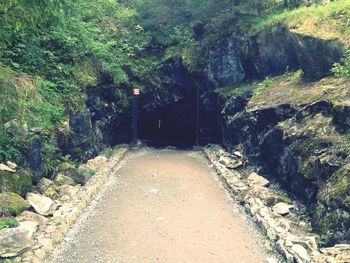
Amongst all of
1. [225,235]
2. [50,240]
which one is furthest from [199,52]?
[50,240]

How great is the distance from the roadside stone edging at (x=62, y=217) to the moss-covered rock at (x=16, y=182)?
1.17m

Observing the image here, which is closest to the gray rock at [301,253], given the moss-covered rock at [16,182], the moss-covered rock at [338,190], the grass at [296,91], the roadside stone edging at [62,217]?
the moss-covered rock at [338,190]

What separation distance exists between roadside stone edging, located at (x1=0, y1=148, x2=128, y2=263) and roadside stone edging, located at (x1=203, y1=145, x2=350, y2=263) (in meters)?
5.84

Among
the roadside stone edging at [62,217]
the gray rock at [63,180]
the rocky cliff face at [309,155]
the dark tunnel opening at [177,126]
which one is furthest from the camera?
the dark tunnel opening at [177,126]

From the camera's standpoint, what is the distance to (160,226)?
11.0 metres

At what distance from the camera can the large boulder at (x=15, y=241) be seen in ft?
27.4

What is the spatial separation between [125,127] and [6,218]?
51.3 feet

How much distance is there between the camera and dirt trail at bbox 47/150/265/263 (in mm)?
9148

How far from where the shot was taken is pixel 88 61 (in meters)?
20.7

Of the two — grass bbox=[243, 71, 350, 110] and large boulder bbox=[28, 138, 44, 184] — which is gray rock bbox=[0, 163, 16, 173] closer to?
large boulder bbox=[28, 138, 44, 184]

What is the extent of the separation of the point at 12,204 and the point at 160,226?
15.4ft

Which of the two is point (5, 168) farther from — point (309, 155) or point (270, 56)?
point (270, 56)

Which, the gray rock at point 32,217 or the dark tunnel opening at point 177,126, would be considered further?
the dark tunnel opening at point 177,126

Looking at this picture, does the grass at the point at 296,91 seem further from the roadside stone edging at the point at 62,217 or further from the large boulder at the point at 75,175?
the large boulder at the point at 75,175
